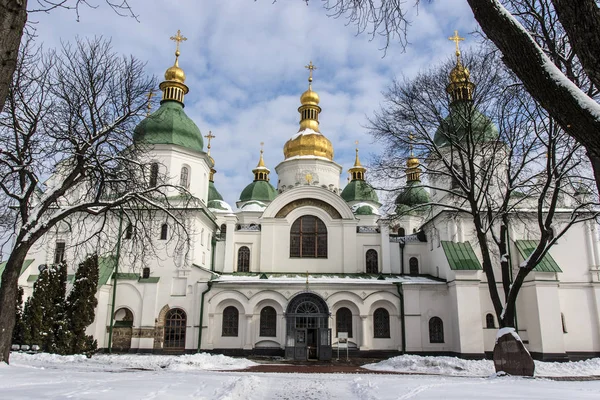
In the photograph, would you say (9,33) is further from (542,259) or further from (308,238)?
(308,238)

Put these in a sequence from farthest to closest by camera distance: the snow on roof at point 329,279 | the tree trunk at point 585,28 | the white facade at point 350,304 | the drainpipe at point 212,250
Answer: the drainpipe at point 212,250 → the snow on roof at point 329,279 → the white facade at point 350,304 → the tree trunk at point 585,28

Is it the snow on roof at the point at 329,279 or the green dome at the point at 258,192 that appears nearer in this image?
the snow on roof at the point at 329,279

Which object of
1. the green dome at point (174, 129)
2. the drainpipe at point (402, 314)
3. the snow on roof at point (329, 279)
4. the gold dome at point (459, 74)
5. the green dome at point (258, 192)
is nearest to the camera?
the gold dome at point (459, 74)

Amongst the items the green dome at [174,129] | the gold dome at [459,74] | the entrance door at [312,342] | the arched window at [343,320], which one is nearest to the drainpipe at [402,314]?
the arched window at [343,320]

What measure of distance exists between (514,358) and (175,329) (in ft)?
52.0

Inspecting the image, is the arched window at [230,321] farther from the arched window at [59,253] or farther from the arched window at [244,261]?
the arched window at [59,253]

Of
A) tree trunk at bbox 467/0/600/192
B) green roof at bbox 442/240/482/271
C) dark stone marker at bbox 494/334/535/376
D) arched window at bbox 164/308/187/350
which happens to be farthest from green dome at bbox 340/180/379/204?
tree trunk at bbox 467/0/600/192

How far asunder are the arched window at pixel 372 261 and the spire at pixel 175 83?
1388 centimetres

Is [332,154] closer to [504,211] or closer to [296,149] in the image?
[296,149]

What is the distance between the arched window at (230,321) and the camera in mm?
24000

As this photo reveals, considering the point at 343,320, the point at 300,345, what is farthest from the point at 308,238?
the point at 300,345

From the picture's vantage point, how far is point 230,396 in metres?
7.91

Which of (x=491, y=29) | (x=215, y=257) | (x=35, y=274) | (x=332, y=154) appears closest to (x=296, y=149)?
(x=332, y=154)

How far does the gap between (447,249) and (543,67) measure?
68.1 ft
